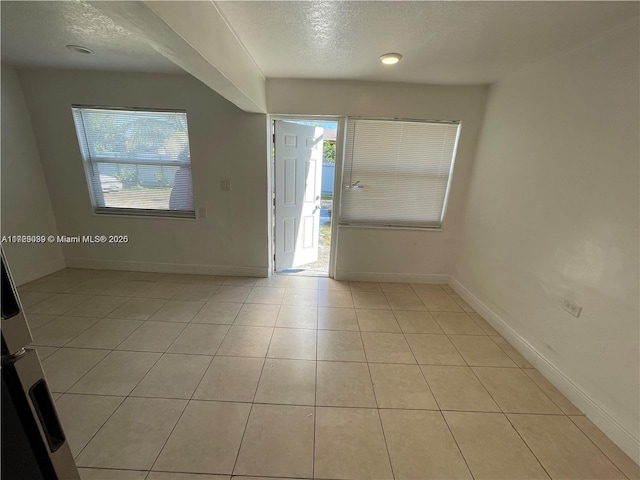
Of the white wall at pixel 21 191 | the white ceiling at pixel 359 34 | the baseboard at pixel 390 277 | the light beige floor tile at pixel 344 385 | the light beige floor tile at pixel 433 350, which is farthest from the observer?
→ the baseboard at pixel 390 277

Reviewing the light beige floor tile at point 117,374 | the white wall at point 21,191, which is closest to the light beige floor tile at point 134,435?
the light beige floor tile at point 117,374

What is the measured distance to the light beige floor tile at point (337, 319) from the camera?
2.25m

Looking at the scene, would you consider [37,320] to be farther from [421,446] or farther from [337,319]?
[421,446]

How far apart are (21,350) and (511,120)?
10.5 ft

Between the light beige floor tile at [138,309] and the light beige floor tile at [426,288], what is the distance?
9.14 feet

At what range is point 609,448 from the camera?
1340 mm

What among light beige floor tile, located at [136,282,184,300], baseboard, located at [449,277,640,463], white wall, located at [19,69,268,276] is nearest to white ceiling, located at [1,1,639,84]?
white wall, located at [19,69,268,276]

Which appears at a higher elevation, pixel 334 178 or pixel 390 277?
pixel 334 178

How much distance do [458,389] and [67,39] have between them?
12.4 ft

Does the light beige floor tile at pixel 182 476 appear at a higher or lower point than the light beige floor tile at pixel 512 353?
lower

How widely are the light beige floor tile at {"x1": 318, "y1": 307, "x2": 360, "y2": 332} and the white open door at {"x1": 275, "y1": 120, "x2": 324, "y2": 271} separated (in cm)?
112

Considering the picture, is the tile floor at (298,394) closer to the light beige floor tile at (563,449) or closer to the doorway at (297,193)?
the light beige floor tile at (563,449)

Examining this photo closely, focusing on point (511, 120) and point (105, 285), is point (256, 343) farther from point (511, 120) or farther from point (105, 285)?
point (511, 120)

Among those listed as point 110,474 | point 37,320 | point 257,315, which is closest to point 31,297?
point 37,320
